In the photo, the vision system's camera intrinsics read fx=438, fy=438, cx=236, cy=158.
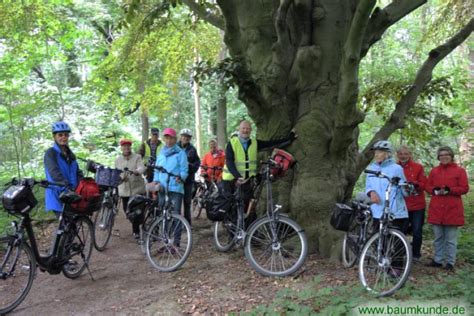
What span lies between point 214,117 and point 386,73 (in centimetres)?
1183

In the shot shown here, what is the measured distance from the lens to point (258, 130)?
23.1ft

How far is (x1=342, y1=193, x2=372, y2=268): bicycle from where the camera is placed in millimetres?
5305

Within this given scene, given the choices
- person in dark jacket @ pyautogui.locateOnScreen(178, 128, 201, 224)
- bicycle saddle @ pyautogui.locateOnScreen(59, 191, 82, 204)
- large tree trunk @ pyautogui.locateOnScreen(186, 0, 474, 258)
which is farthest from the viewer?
person in dark jacket @ pyautogui.locateOnScreen(178, 128, 201, 224)

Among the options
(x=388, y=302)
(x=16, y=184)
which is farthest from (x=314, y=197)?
(x=16, y=184)

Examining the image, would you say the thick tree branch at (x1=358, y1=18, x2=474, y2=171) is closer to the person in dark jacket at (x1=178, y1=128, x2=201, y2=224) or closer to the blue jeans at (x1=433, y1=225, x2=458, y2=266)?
the blue jeans at (x1=433, y1=225, x2=458, y2=266)

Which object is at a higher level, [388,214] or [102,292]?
[388,214]

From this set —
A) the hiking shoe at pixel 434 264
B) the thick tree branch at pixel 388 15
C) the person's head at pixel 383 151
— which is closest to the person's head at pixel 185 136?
the thick tree branch at pixel 388 15

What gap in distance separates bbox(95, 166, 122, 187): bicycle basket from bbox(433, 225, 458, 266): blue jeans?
4.96 metres

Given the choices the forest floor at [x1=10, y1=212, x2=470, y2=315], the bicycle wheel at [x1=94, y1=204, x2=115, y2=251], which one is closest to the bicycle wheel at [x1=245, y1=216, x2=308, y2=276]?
the forest floor at [x1=10, y1=212, x2=470, y2=315]

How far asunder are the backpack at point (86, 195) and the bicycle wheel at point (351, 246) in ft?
10.7

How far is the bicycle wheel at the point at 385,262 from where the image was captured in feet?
15.1

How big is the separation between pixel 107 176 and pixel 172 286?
2.53 m

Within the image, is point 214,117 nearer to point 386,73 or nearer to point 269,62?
point 386,73

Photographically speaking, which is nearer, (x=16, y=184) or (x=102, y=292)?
(x=16, y=184)
